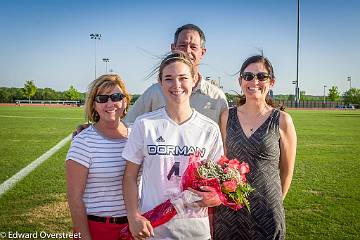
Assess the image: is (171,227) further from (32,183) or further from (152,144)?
(32,183)

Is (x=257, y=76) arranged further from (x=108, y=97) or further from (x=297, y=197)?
(x=297, y=197)

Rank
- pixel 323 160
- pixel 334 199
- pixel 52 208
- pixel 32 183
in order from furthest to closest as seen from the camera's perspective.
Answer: pixel 323 160, pixel 32 183, pixel 334 199, pixel 52 208

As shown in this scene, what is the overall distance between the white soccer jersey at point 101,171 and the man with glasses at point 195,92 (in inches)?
47.9

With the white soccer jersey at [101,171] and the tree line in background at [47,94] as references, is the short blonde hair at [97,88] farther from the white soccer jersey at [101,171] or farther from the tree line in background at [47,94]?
the tree line in background at [47,94]

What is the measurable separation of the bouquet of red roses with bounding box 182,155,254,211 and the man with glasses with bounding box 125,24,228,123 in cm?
131

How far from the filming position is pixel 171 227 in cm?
271

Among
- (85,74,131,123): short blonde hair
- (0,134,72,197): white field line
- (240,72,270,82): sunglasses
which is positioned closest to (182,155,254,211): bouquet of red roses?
(85,74,131,123): short blonde hair

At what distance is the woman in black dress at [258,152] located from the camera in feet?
10.6

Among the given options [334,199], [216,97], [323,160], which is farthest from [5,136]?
[216,97]

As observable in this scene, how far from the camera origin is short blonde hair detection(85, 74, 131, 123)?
10.1 feet

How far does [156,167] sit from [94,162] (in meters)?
0.48

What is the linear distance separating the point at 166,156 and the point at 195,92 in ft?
4.69

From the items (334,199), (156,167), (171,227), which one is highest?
(156,167)

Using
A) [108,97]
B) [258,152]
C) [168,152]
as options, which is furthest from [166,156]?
[258,152]
